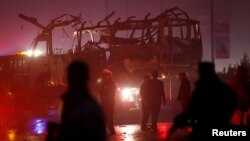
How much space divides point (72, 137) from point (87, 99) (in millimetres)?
378

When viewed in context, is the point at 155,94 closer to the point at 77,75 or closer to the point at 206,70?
the point at 206,70

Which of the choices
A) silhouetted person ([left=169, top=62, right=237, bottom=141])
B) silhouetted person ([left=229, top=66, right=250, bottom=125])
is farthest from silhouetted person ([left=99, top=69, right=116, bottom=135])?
silhouetted person ([left=169, top=62, right=237, bottom=141])

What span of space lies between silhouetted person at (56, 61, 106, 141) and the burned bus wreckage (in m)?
16.9

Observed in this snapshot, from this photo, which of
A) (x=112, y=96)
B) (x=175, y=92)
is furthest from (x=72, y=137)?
(x=175, y=92)

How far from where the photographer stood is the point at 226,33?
79.9ft

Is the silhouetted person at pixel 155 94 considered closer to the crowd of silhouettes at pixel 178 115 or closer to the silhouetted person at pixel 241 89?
the silhouetted person at pixel 241 89

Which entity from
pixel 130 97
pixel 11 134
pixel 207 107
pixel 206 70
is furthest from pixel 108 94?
pixel 207 107

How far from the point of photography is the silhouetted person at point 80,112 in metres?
4.99

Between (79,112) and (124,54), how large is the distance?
18.9m

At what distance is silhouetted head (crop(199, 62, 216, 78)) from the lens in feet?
19.9

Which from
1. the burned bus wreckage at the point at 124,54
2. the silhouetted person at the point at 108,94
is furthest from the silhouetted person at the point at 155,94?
the burned bus wreckage at the point at 124,54

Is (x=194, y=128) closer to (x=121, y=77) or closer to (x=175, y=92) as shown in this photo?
(x=121, y=77)

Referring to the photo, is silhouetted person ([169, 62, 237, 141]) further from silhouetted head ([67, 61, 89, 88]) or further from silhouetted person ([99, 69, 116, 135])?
silhouetted person ([99, 69, 116, 135])

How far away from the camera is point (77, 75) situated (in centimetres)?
518
